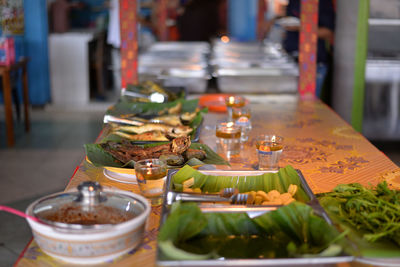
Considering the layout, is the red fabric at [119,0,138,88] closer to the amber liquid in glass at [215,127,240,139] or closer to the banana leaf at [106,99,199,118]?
the banana leaf at [106,99,199,118]

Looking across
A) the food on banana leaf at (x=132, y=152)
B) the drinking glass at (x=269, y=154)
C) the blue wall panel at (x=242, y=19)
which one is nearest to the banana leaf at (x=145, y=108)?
the food on banana leaf at (x=132, y=152)

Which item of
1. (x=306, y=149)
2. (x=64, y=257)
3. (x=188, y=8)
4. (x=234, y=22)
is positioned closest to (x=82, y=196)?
(x=64, y=257)

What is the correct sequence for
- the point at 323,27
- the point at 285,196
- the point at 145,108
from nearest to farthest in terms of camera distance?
the point at 285,196
the point at 145,108
the point at 323,27

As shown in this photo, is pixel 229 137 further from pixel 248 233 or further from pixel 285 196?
pixel 248 233

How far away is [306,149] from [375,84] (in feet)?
6.53

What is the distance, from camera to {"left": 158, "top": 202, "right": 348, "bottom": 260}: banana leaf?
75 cm

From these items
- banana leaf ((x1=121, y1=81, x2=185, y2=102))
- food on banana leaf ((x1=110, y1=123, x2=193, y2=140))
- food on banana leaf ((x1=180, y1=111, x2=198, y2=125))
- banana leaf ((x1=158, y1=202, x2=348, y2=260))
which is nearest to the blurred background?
banana leaf ((x1=121, y1=81, x2=185, y2=102))

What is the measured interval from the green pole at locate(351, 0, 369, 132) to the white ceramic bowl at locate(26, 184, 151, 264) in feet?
8.82

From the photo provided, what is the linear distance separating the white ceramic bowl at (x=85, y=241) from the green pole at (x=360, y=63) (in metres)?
→ 2.69

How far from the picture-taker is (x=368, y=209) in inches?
34.8

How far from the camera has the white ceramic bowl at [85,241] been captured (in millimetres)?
728

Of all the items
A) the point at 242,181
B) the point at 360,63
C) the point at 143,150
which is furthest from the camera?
the point at 360,63

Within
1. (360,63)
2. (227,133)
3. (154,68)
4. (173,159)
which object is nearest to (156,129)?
(227,133)

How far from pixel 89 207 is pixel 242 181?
363 mm
